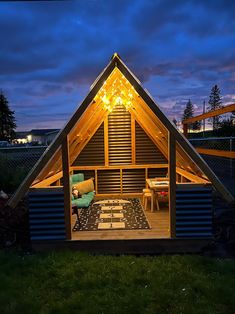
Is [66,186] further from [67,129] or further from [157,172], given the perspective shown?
[157,172]

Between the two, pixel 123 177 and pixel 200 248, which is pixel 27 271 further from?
pixel 123 177

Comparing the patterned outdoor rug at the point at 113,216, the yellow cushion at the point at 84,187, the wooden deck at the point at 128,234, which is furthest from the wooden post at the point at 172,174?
the yellow cushion at the point at 84,187

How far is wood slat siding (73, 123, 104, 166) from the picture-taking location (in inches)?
364

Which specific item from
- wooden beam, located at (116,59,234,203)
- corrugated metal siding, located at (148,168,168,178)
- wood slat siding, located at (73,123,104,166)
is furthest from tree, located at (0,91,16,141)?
wooden beam, located at (116,59,234,203)

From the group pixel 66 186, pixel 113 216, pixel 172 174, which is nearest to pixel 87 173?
pixel 113 216

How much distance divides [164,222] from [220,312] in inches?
118

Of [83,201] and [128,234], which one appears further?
[83,201]

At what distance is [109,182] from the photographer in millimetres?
9336

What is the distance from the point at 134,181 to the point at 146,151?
1087 mm

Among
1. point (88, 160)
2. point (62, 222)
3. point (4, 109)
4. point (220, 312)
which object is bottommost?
point (220, 312)

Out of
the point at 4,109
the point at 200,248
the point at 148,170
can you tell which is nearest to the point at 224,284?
the point at 200,248

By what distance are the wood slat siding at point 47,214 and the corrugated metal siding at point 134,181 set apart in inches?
183

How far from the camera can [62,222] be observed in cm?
485

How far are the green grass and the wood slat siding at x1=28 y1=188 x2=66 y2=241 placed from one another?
368 mm
